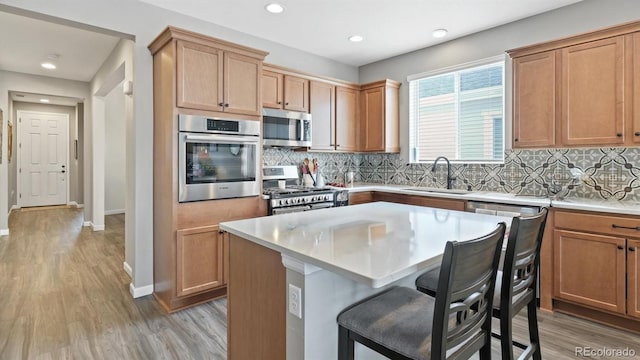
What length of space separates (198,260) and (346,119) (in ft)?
8.85

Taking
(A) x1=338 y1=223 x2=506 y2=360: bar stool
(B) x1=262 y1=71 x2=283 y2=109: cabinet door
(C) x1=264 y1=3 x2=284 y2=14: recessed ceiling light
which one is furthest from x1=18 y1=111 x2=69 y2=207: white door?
(A) x1=338 y1=223 x2=506 y2=360: bar stool

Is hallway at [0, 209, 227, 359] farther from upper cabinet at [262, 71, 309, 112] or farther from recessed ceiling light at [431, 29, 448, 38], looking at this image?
recessed ceiling light at [431, 29, 448, 38]

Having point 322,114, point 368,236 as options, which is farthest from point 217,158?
point 368,236

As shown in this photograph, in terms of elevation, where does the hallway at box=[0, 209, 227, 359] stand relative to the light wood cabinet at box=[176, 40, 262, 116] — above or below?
below

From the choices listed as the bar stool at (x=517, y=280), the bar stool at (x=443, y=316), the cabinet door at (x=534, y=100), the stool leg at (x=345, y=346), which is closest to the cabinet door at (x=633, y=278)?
the cabinet door at (x=534, y=100)

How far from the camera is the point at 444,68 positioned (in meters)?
4.18

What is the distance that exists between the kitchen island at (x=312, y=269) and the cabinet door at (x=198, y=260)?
119 cm

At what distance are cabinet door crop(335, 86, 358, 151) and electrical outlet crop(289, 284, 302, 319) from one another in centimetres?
334

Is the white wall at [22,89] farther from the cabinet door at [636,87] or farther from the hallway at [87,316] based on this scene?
the cabinet door at [636,87]

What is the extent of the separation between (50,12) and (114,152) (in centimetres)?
583


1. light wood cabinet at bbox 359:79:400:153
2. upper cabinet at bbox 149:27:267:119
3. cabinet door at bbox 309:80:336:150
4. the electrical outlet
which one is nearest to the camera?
the electrical outlet

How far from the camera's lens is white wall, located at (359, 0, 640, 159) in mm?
3033

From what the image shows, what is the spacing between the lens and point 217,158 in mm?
3029

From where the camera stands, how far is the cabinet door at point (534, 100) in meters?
3.01
